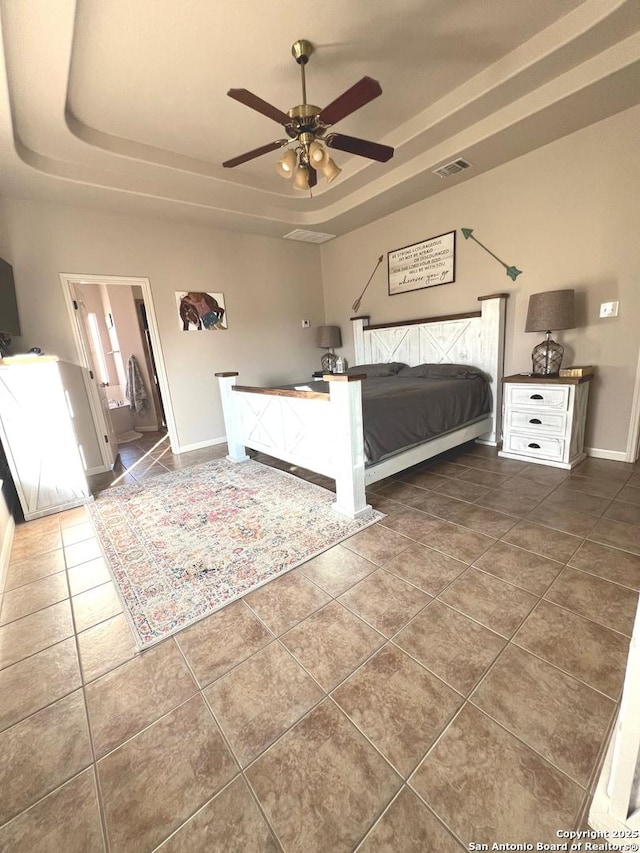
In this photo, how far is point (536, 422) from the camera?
3.00 metres

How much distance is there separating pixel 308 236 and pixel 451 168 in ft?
7.08

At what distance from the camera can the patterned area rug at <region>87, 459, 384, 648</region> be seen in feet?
5.57

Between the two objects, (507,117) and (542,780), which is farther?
(507,117)

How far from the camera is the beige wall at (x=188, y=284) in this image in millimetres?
3246

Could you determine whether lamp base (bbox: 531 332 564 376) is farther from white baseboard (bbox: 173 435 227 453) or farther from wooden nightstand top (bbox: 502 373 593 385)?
white baseboard (bbox: 173 435 227 453)

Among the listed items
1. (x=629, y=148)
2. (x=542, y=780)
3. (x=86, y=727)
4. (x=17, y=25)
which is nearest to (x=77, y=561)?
(x=86, y=727)

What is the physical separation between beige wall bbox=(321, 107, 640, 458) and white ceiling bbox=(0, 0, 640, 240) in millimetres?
211

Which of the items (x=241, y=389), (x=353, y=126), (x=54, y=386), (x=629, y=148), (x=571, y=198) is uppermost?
(x=353, y=126)

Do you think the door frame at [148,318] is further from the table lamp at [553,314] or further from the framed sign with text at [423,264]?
the table lamp at [553,314]

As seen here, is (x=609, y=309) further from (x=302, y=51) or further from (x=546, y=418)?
(x=302, y=51)

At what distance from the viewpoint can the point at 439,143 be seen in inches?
118

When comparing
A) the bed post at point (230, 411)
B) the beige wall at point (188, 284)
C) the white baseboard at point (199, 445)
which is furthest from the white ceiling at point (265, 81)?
the white baseboard at point (199, 445)

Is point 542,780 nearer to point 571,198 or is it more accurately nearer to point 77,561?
point 77,561

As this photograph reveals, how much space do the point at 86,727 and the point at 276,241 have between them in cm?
508
